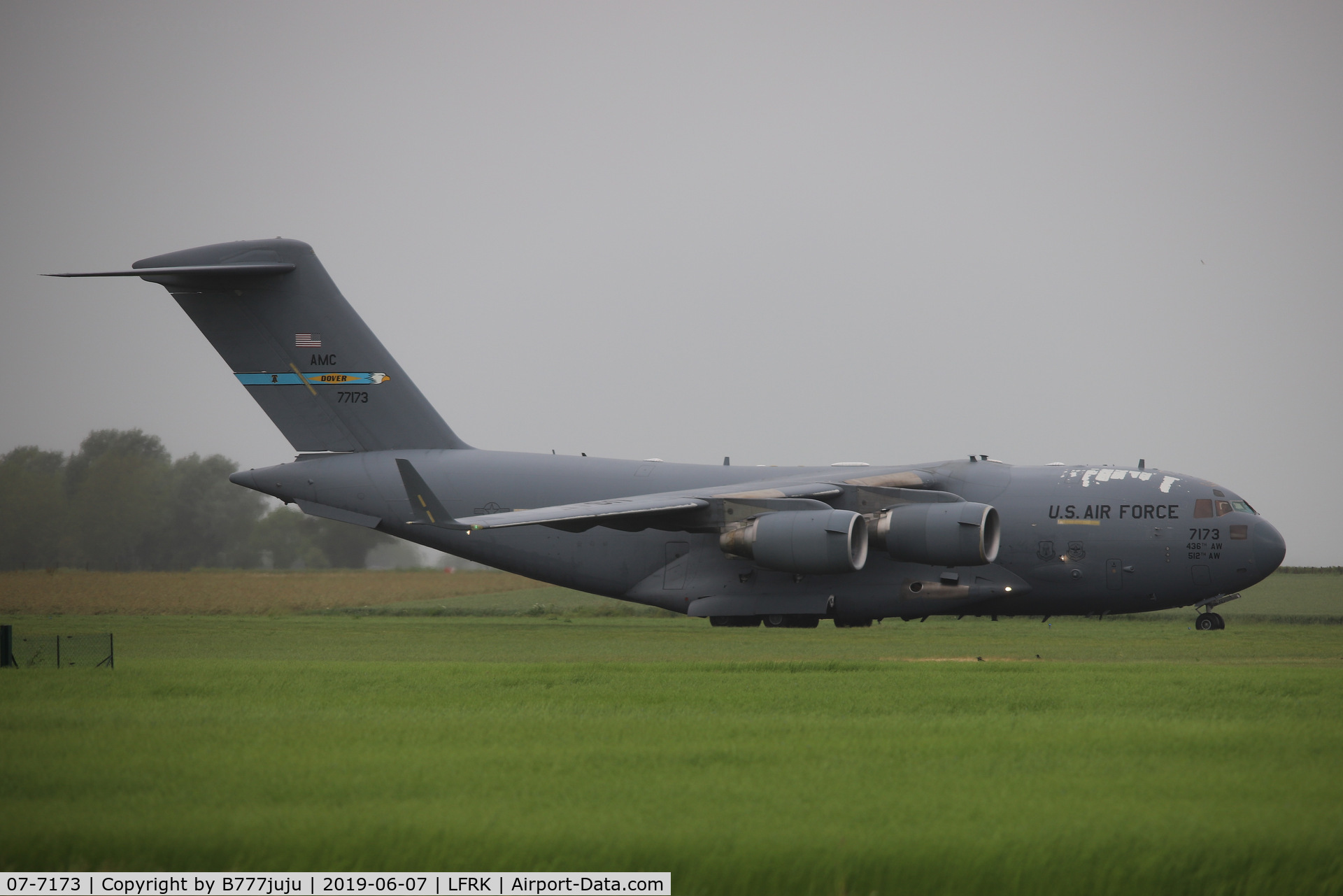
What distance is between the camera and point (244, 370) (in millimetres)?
24938

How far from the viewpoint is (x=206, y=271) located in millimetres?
23844

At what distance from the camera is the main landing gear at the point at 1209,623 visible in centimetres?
2123

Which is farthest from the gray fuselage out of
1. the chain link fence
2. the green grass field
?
the chain link fence

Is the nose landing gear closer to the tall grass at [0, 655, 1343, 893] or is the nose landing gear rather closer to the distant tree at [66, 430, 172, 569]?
the tall grass at [0, 655, 1343, 893]

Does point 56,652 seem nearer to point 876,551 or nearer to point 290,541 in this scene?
point 876,551

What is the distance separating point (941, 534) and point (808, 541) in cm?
204

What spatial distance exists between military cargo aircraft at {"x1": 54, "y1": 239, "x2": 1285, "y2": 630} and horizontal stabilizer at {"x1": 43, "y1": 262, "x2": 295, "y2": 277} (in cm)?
4

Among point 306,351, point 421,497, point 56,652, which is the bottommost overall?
point 56,652

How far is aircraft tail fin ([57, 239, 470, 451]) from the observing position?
24.4m

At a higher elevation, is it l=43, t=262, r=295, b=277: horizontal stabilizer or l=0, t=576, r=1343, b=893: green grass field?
l=43, t=262, r=295, b=277: horizontal stabilizer

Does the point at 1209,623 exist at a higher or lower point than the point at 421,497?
lower

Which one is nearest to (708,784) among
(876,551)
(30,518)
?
(876,551)

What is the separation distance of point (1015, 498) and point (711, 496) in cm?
506
